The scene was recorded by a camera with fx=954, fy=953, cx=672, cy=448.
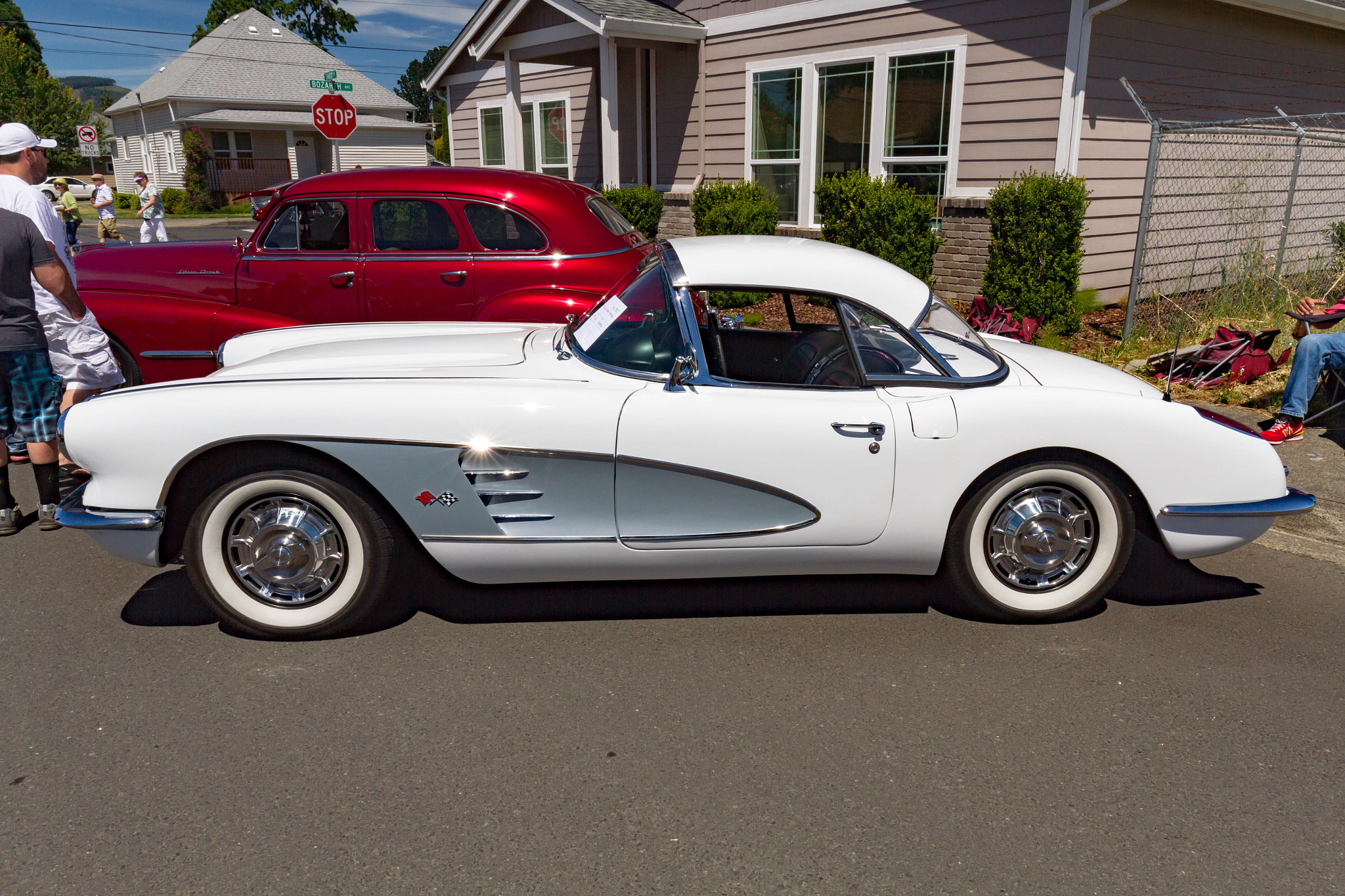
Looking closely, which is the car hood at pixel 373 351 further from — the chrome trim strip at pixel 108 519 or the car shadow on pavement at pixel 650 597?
the car shadow on pavement at pixel 650 597

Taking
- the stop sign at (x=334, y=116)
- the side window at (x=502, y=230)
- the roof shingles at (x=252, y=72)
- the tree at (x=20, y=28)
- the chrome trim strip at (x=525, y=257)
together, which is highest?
the tree at (x=20, y=28)

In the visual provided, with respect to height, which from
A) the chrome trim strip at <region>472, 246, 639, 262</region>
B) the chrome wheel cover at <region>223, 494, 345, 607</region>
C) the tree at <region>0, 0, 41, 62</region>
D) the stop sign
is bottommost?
the chrome wheel cover at <region>223, 494, 345, 607</region>

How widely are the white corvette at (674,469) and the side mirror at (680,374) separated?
0.01 metres

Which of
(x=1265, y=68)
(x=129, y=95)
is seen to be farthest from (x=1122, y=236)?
(x=129, y=95)

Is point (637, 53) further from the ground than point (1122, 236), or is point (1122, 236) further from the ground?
point (637, 53)

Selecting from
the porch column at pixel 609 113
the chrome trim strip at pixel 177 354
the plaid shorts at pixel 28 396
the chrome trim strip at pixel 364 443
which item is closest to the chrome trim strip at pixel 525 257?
the chrome trim strip at pixel 177 354

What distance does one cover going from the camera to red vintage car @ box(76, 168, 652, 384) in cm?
607

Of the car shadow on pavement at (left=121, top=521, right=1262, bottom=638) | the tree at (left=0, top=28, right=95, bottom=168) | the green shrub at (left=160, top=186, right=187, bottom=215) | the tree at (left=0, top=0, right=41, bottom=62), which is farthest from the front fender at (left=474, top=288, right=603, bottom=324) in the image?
the tree at (left=0, top=0, right=41, bottom=62)

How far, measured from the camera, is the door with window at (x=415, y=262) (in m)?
6.14

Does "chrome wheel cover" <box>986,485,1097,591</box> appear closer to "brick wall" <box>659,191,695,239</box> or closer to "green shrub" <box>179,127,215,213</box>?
"brick wall" <box>659,191,695,239</box>

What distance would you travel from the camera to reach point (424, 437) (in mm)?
3375

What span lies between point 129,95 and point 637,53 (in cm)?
3890

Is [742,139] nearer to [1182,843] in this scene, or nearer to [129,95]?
[1182,843]

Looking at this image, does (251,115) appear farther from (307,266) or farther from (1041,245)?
(1041,245)
